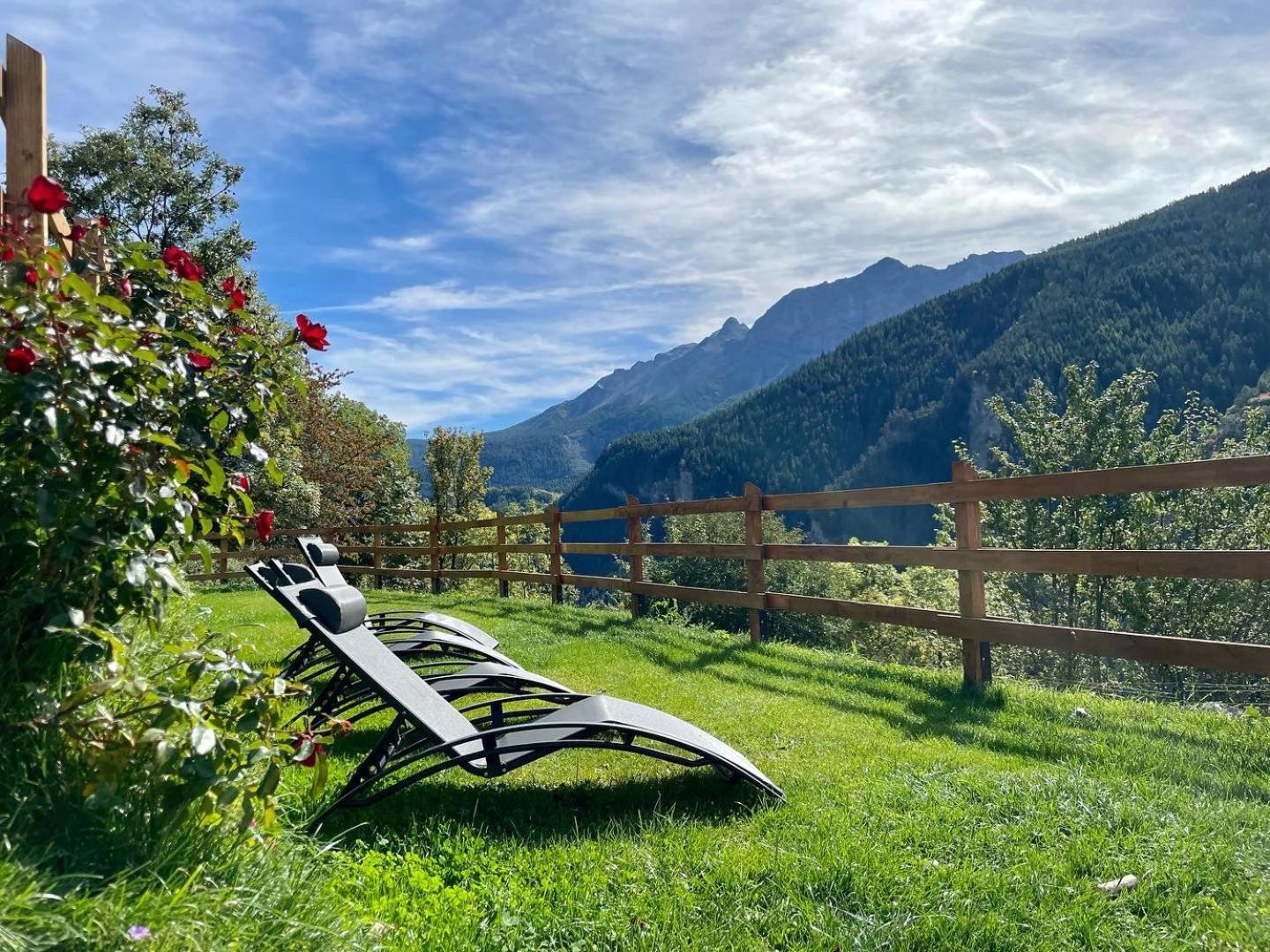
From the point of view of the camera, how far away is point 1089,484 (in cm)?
471

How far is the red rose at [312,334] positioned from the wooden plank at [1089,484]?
12.5 feet

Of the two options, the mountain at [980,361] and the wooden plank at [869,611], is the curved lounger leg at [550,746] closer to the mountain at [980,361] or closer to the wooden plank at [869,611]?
the wooden plank at [869,611]

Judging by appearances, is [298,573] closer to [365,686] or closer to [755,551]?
[365,686]

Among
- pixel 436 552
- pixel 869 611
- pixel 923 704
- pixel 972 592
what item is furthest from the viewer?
pixel 436 552

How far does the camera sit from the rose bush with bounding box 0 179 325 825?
6.36 feet

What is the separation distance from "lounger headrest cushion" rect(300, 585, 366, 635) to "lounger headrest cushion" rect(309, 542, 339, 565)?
1.59 meters

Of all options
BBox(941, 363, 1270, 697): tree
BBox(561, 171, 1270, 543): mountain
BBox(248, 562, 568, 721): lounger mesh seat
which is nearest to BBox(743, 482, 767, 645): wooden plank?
BBox(248, 562, 568, 721): lounger mesh seat

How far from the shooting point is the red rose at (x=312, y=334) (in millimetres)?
2627

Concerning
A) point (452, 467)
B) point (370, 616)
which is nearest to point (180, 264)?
point (370, 616)

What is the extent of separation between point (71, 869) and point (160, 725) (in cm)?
39

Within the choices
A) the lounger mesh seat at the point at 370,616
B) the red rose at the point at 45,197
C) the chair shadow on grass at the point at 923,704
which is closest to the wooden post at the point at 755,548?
the chair shadow on grass at the point at 923,704

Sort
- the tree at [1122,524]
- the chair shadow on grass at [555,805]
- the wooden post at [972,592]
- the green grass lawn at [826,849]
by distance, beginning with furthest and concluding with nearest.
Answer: the tree at [1122,524]
the wooden post at [972,592]
the chair shadow on grass at [555,805]
the green grass lawn at [826,849]

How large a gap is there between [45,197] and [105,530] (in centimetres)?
85

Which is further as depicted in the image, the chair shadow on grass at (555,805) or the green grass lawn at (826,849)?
the chair shadow on grass at (555,805)
